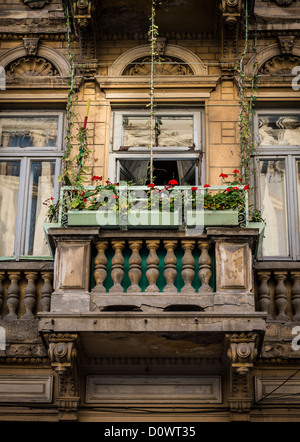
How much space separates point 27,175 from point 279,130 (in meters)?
3.67

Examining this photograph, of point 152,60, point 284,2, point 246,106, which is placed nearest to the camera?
point 152,60

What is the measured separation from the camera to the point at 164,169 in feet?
38.1

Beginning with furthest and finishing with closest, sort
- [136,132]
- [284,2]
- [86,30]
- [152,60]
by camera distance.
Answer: [284,2]
[136,132]
[86,30]
[152,60]

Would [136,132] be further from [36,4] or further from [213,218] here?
[213,218]

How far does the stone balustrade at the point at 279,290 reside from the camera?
10.1m

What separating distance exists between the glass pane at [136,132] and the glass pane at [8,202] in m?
1.61

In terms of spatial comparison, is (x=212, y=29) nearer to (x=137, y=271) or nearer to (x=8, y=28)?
(x=8, y=28)

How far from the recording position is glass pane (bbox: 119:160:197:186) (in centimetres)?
1154

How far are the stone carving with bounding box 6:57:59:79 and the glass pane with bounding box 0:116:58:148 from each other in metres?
0.65

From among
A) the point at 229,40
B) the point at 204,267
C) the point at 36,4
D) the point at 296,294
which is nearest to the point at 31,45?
the point at 36,4

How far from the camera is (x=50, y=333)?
29.6 ft

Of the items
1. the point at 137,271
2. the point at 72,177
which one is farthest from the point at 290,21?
the point at 137,271

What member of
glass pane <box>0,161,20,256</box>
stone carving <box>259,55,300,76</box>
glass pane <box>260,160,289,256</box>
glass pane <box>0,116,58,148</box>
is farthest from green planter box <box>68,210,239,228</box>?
stone carving <box>259,55,300,76</box>

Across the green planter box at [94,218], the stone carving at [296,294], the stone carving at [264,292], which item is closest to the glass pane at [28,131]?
the green planter box at [94,218]
